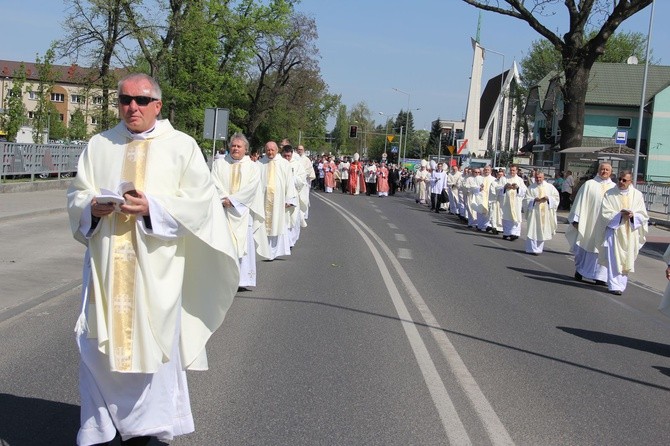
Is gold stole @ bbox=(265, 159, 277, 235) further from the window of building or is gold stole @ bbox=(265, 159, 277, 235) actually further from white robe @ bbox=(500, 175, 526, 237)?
the window of building

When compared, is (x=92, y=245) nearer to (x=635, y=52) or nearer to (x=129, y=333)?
(x=129, y=333)

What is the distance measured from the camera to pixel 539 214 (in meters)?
19.5

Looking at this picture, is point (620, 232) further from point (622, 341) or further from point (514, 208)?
point (514, 208)

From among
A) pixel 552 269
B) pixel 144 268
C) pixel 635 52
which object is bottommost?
pixel 552 269

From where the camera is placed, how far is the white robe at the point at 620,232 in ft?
44.7

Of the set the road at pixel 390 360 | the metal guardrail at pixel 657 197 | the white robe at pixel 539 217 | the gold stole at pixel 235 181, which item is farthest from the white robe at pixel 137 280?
the metal guardrail at pixel 657 197

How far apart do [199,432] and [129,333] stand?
1.07m

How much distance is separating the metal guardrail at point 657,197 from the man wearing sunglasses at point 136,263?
31.8 metres

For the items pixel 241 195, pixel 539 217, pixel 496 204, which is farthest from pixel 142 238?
pixel 496 204

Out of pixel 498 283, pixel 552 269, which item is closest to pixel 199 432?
pixel 498 283

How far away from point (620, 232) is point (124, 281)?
10926 mm

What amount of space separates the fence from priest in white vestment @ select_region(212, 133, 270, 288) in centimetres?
1601

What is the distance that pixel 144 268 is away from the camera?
4.42 meters

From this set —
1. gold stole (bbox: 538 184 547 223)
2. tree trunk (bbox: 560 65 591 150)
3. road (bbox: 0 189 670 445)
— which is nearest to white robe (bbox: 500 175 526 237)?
gold stole (bbox: 538 184 547 223)
